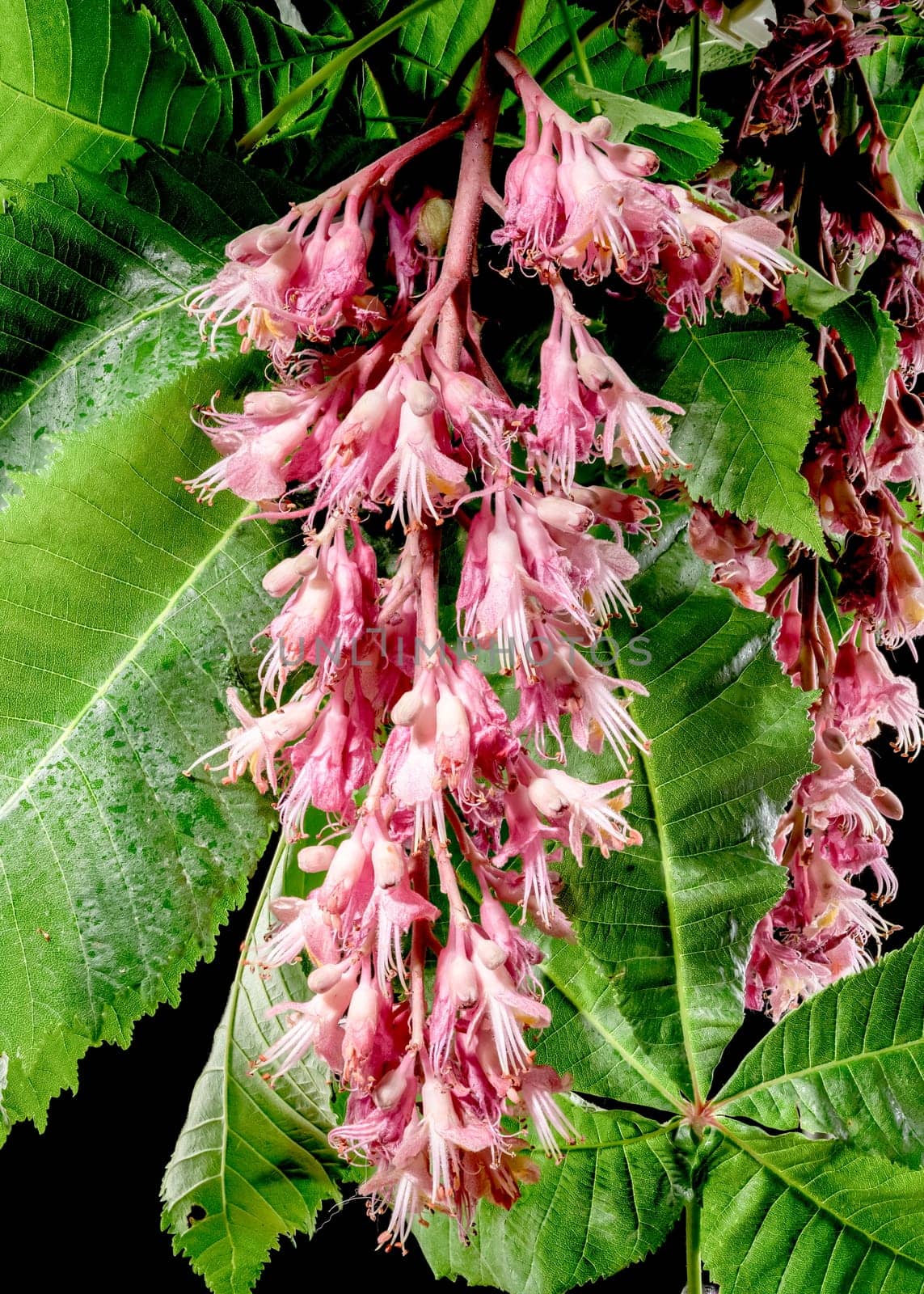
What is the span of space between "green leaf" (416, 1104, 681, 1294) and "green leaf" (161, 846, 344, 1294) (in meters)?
0.09

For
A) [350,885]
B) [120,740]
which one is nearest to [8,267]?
[120,740]

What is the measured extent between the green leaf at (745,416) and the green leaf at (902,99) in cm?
31

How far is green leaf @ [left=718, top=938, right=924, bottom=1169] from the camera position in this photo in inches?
24.8

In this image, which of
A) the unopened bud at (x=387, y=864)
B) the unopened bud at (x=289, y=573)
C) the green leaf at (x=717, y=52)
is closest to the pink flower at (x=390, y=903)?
the unopened bud at (x=387, y=864)

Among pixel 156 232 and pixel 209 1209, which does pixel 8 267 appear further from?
pixel 209 1209

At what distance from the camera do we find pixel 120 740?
1.77ft

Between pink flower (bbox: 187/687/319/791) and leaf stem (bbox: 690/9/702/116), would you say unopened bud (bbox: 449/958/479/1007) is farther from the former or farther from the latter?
leaf stem (bbox: 690/9/702/116)

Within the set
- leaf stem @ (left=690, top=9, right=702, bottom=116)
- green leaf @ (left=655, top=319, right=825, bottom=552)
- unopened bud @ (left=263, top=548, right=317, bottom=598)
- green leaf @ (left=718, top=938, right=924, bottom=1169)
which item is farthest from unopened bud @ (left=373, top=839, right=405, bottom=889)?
leaf stem @ (left=690, top=9, right=702, bottom=116)

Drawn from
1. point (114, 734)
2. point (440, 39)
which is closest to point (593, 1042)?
point (114, 734)

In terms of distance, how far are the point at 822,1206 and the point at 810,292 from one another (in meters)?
0.45

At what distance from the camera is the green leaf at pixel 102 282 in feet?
1.85

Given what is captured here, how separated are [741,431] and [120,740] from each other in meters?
0.31

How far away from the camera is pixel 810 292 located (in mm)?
536

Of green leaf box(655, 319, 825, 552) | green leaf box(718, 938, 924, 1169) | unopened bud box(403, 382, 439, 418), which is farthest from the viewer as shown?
green leaf box(718, 938, 924, 1169)
